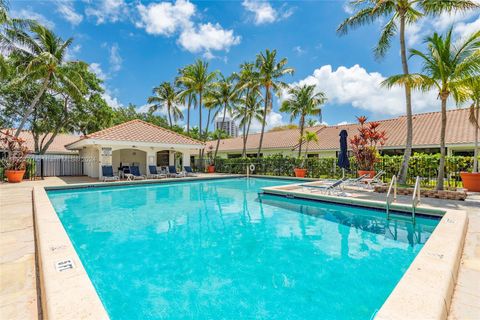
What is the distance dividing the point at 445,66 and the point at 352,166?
818cm

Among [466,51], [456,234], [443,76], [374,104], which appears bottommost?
[456,234]

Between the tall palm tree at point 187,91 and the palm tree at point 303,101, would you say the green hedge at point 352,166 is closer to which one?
the palm tree at point 303,101

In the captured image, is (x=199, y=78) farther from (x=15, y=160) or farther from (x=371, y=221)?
(x=371, y=221)

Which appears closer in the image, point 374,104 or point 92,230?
point 92,230

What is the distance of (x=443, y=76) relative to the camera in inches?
370

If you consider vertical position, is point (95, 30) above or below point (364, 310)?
above

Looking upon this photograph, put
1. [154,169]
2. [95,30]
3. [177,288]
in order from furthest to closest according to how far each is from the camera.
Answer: [154,169], [95,30], [177,288]

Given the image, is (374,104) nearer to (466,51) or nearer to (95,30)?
(466,51)

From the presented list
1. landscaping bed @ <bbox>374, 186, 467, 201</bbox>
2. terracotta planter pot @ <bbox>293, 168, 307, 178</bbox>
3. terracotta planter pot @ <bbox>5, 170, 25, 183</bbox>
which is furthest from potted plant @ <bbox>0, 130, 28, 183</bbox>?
landscaping bed @ <bbox>374, 186, 467, 201</bbox>

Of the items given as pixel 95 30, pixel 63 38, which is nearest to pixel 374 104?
pixel 95 30

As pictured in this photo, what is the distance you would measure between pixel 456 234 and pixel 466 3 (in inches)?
386

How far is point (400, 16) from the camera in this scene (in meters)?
11.0

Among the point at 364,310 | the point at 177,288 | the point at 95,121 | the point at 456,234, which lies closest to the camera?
the point at 364,310

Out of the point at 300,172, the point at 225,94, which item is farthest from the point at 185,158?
the point at 300,172
